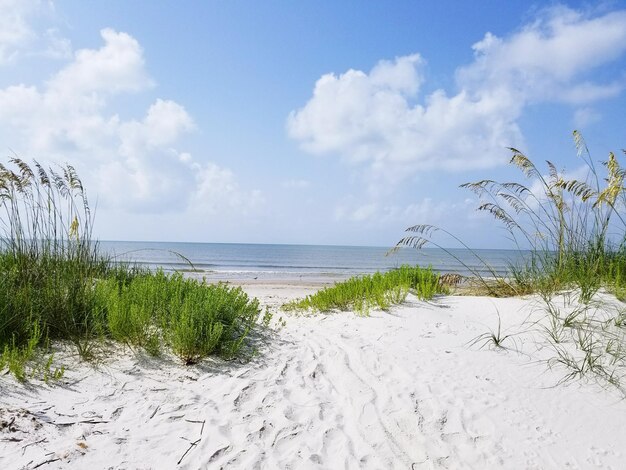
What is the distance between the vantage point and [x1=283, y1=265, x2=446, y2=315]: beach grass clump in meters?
7.28

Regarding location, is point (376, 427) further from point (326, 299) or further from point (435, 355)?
point (326, 299)

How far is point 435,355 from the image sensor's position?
499 centimetres

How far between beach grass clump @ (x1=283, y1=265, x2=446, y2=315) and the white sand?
2.12m

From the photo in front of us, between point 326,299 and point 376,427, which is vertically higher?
point 326,299

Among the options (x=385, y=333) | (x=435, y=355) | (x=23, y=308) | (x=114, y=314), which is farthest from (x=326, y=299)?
(x=23, y=308)

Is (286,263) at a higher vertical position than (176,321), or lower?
lower

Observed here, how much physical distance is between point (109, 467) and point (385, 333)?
376 centimetres

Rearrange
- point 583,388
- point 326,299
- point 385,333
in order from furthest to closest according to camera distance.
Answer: point 326,299 < point 385,333 < point 583,388

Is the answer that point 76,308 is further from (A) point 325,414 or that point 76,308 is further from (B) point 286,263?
(B) point 286,263

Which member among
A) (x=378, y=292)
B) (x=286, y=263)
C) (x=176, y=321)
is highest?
(x=378, y=292)

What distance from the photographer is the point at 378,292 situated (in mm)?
7379

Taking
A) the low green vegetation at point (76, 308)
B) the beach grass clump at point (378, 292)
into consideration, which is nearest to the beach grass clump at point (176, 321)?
the low green vegetation at point (76, 308)

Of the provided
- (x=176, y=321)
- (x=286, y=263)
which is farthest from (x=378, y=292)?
(x=286, y=263)

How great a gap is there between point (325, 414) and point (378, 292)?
3.86 m
